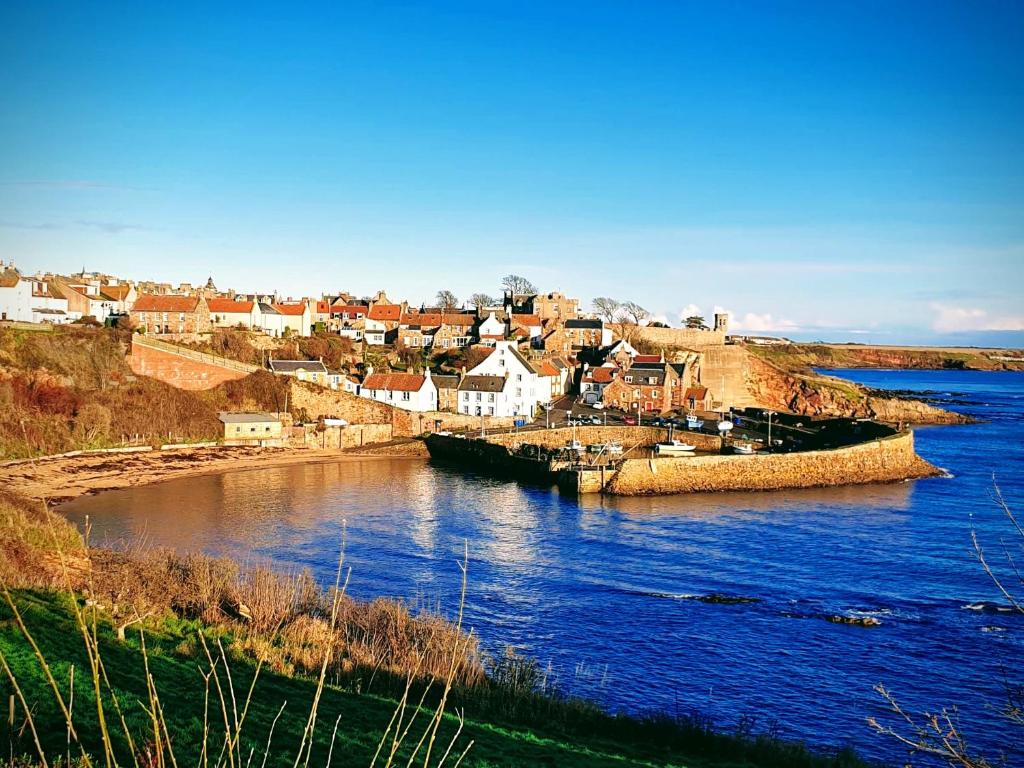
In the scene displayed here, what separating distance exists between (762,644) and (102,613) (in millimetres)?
14229

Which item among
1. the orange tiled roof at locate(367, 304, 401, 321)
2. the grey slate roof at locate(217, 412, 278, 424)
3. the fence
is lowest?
the grey slate roof at locate(217, 412, 278, 424)

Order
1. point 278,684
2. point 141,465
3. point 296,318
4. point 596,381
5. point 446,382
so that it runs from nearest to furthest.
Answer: point 278,684, point 141,465, point 446,382, point 596,381, point 296,318

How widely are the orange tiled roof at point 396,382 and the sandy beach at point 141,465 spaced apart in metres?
5.97

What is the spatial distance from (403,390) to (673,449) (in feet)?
61.7

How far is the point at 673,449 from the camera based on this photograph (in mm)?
48938

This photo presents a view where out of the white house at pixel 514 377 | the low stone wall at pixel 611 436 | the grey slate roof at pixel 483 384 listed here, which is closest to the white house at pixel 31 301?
the grey slate roof at pixel 483 384

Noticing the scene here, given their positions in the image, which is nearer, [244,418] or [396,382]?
[244,418]

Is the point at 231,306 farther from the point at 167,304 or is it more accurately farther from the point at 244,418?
the point at 244,418

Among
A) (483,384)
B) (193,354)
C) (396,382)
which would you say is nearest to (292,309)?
(396,382)

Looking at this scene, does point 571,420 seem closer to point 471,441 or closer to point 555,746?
point 471,441

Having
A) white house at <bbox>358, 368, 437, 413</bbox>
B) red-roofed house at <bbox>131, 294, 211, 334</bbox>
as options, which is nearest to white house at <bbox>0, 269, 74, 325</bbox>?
red-roofed house at <bbox>131, 294, 211, 334</bbox>

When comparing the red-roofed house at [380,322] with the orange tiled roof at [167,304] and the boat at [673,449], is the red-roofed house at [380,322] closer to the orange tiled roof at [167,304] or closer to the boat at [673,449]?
the orange tiled roof at [167,304]

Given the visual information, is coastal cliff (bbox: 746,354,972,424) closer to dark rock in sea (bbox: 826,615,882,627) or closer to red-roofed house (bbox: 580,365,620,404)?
red-roofed house (bbox: 580,365,620,404)

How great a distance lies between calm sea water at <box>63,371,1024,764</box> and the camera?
17.2 m
